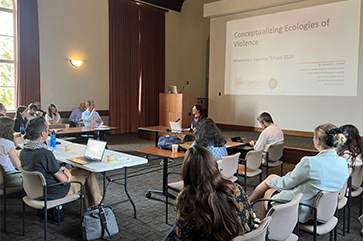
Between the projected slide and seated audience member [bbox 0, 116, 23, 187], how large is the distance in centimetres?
668

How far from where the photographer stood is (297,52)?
25.8ft

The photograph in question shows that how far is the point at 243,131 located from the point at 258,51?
2247mm

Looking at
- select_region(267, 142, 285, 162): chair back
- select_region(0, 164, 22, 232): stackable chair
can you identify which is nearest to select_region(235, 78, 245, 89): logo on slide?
select_region(267, 142, 285, 162): chair back

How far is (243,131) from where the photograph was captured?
8836 millimetres

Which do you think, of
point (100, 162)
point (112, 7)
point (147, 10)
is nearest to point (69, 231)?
point (100, 162)

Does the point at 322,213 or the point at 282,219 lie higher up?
the point at 282,219

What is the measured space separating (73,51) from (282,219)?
322 inches

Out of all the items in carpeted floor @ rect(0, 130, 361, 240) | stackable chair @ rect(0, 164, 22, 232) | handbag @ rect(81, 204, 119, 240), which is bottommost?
carpeted floor @ rect(0, 130, 361, 240)

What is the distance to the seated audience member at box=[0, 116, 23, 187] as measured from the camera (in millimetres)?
3191

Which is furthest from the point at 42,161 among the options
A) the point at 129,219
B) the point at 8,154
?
the point at 129,219

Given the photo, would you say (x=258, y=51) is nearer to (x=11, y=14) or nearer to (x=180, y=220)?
(x=11, y=14)

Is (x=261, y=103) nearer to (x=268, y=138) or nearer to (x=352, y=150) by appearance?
(x=268, y=138)

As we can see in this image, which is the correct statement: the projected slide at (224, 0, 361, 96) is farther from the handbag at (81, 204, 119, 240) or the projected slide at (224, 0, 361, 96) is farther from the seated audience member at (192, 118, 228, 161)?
the handbag at (81, 204, 119, 240)

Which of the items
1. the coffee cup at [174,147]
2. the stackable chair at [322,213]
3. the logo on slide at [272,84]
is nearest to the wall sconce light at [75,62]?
the logo on slide at [272,84]
